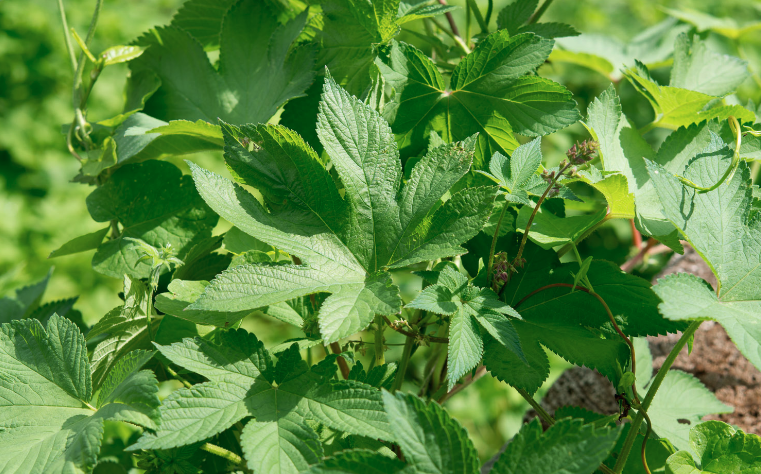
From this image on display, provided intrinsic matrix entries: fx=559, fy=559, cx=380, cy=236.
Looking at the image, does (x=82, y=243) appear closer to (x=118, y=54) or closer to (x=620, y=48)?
(x=118, y=54)

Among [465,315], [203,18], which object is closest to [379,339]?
[465,315]

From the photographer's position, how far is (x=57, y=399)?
0.60 meters

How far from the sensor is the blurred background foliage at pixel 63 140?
2.42 m

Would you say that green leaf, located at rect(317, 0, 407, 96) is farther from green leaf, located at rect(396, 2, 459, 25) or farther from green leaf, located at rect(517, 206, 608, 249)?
green leaf, located at rect(517, 206, 608, 249)

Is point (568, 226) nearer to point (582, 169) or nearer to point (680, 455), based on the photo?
point (582, 169)

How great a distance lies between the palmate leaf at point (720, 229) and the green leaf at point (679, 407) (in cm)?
29

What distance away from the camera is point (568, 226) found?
2.19 feet

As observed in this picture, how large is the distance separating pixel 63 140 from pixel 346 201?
2.97m

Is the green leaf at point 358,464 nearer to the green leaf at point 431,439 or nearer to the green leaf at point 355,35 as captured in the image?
the green leaf at point 431,439

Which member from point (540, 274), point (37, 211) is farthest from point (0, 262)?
point (540, 274)

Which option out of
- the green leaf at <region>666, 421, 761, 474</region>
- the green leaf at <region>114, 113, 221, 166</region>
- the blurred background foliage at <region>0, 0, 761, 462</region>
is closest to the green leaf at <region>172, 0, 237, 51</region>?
the green leaf at <region>114, 113, 221, 166</region>

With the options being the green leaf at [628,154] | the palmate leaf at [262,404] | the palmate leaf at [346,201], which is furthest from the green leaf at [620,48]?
the palmate leaf at [262,404]

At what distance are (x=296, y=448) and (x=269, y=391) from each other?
0.07 meters

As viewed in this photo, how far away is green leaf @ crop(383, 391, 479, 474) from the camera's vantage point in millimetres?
458
